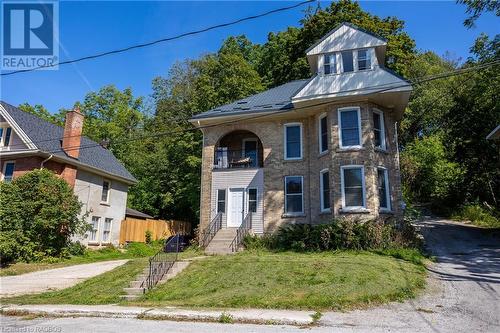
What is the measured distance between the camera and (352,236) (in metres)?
15.4

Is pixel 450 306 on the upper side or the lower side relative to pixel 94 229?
lower

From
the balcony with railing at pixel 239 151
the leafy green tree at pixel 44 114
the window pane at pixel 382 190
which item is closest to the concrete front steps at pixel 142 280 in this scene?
the balcony with railing at pixel 239 151

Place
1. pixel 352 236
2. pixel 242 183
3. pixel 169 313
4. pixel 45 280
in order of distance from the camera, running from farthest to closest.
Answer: pixel 242 183 < pixel 352 236 < pixel 45 280 < pixel 169 313

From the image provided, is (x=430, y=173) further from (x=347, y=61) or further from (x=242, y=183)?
(x=242, y=183)

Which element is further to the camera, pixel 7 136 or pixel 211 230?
pixel 7 136

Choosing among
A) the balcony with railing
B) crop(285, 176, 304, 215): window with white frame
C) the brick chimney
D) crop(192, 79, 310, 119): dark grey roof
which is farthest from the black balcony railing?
the brick chimney

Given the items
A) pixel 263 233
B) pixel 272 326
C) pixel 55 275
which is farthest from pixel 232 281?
pixel 55 275

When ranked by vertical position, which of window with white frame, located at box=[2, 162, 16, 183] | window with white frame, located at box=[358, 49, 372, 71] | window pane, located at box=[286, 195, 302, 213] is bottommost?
window pane, located at box=[286, 195, 302, 213]

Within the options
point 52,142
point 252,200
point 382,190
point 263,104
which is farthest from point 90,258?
point 382,190

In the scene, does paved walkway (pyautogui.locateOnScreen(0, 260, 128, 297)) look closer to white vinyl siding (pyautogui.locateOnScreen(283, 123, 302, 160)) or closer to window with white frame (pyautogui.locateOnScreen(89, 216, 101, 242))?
window with white frame (pyautogui.locateOnScreen(89, 216, 101, 242))

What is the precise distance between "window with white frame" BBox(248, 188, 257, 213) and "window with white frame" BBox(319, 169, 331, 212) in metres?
3.60

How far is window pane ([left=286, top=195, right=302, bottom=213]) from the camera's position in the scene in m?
19.2

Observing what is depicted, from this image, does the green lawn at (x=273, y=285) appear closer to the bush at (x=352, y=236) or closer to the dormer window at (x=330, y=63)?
the bush at (x=352, y=236)

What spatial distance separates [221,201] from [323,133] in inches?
258
